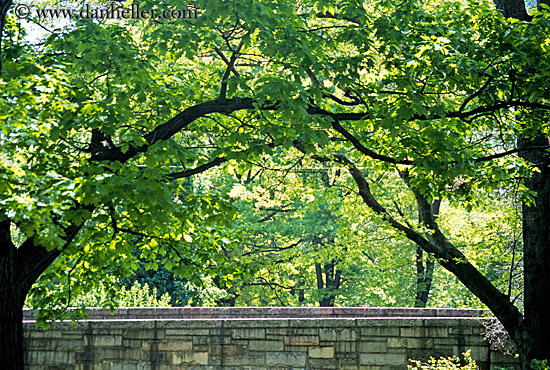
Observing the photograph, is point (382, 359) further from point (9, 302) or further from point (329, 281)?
point (329, 281)

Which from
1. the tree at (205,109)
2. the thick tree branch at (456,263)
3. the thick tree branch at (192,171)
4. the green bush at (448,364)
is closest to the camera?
the tree at (205,109)

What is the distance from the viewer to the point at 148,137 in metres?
6.41

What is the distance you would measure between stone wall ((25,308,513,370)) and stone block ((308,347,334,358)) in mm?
16

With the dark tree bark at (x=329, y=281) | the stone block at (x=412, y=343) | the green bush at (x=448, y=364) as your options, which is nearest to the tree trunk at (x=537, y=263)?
the green bush at (x=448, y=364)

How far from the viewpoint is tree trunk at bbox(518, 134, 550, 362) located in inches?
328

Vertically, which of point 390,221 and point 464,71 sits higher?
point 464,71

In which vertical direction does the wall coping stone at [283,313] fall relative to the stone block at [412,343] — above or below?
above

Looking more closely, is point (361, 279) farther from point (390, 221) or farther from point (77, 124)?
point (77, 124)

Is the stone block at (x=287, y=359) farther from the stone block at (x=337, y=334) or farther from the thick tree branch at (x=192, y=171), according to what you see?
the thick tree branch at (x=192, y=171)

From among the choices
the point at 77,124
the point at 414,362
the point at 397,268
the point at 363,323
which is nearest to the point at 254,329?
the point at 363,323

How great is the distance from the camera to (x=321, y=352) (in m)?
9.60

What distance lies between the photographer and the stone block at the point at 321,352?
9594 millimetres

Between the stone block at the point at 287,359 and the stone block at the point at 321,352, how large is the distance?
0.42ft

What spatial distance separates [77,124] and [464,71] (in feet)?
13.2
